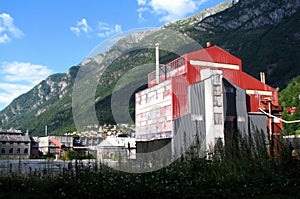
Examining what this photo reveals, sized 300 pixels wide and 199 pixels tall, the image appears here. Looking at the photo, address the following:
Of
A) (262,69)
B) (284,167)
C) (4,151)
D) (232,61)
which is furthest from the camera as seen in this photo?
(262,69)

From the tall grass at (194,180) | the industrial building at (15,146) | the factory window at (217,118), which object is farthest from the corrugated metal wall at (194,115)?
the industrial building at (15,146)

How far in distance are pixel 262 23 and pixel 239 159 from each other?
18184cm

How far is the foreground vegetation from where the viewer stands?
7.66 meters

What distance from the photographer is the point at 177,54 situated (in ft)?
52.7

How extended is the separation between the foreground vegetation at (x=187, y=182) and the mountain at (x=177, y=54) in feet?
5.50

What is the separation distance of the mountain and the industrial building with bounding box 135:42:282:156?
8.26ft

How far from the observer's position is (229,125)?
80.1 ft

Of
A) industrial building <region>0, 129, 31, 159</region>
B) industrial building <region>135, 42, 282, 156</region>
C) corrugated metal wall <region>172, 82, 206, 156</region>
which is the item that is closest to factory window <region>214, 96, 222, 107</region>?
industrial building <region>135, 42, 282, 156</region>

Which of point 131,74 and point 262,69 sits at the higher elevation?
point 262,69

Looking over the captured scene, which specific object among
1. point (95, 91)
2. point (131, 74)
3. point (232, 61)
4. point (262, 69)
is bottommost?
point (95, 91)

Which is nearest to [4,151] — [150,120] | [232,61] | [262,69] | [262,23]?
[150,120]

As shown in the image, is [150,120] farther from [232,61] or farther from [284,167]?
[284,167]

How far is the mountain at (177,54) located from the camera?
9.30m

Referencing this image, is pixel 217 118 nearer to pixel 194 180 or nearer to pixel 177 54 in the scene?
pixel 177 54
